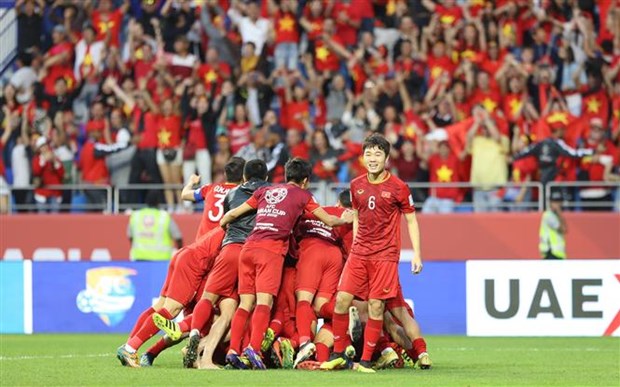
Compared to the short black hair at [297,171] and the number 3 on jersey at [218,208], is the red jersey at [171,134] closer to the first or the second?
the number 3 on jersey at [218,208]

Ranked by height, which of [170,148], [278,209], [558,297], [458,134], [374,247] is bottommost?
[558,297]

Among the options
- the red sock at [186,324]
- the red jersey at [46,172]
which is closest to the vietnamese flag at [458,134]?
the red jersey at [46,172]

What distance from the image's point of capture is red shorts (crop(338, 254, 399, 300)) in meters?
14.0

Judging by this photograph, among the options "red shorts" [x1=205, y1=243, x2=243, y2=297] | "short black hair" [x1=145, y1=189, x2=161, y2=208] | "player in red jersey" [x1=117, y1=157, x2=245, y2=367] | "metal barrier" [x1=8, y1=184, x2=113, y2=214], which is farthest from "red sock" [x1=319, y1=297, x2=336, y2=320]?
"metal barrier" [x1=8, y1=184, x2=113, y2=214]

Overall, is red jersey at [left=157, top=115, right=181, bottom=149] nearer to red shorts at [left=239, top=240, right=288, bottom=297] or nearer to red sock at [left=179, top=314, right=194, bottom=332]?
red sock at [left=179, top=314, right=194, bottom=332]

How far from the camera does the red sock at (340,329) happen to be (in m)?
14.2

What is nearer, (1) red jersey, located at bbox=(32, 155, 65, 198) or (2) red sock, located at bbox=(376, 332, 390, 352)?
(2) red sock, located at bbox=(376, 332, 390, 352)

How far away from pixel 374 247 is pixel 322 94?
1152 cm

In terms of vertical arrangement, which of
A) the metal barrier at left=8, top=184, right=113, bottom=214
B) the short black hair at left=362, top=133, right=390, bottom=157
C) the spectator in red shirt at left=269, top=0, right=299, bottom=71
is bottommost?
the metal barrier at left=8, top=184, right=113, bottom=214

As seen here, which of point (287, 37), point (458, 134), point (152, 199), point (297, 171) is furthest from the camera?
point (287, 37)

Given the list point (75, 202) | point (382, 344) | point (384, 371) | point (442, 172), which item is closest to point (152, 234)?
point (75, 202)

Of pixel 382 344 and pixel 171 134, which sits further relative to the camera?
pixel 171 134

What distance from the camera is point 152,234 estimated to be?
22734mm

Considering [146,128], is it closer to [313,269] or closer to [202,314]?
[313,269]
